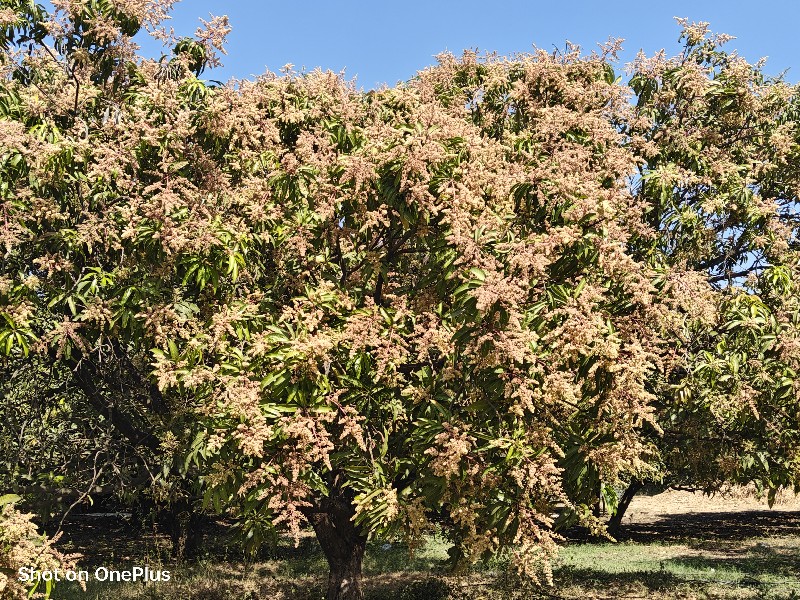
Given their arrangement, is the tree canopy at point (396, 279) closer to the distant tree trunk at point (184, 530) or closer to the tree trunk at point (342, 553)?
the tree trunk at point (342, 553)

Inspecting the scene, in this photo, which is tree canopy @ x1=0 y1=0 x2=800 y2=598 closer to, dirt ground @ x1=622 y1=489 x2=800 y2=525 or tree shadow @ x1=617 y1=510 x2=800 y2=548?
tree shadow @ x1=617 y1=510 x2=800 y2=548

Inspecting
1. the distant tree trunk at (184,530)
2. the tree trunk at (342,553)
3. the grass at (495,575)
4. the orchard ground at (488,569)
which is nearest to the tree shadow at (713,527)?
the orchard ground at (488,569)

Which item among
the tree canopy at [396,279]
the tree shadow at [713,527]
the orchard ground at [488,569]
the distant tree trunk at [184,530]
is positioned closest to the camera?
the tree canopy at [396,279]

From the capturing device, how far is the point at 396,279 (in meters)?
8.01

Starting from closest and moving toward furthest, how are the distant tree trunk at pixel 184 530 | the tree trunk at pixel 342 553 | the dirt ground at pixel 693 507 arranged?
the tree trunk at pixel 342 553, the distant tree trunk at pixel 184 530, the dirt ground at pixel 693 507

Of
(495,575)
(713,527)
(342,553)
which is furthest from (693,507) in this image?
(342,553)

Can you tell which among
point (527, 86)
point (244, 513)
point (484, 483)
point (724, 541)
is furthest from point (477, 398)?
point (724, 541)

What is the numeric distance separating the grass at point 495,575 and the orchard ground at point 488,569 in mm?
20

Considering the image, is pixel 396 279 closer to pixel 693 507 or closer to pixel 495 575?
pixel 495 575

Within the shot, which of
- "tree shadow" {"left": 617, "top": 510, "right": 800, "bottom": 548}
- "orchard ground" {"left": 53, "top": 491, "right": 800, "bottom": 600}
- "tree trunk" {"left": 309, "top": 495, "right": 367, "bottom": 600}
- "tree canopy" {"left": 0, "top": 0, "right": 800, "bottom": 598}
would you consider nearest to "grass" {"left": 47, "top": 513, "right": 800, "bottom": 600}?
"orchard ground" {"left": 53, "top": 491, "right": 800, "bottom": 600}

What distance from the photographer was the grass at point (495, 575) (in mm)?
11828

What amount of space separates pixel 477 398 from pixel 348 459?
4.60 feet

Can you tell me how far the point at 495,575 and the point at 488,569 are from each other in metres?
0.72

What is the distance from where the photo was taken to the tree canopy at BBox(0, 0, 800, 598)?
588 centimetres
